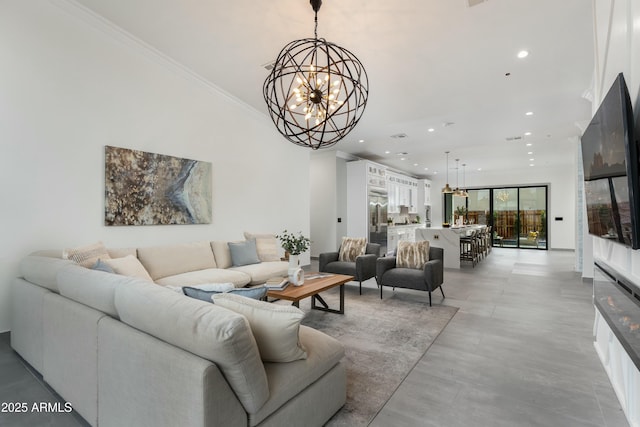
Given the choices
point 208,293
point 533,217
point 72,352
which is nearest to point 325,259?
point 208,293

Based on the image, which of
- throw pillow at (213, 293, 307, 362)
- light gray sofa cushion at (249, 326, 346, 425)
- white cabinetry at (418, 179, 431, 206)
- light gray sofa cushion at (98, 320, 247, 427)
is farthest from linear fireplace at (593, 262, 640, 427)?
white cabinetry at (418, 179, 431, 206)

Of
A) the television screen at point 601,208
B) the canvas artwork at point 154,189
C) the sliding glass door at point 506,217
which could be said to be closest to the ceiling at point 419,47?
the canvas artwork at point 154,189

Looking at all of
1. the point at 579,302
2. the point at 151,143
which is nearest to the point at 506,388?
the point at 579,302

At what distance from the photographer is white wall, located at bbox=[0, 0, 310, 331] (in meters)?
2.97

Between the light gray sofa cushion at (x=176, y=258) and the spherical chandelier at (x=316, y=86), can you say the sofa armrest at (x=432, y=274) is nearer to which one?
the spherical chandelier at (x=316, y=86)

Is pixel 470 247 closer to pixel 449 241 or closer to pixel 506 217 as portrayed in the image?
pixel 449 241

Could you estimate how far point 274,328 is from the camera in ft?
4.92

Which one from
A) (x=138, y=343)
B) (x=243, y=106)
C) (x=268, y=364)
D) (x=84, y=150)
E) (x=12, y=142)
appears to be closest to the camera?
(x=138, y=343)

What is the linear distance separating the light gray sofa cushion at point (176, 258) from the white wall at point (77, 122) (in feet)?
0.97

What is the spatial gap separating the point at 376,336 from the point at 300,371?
176 cm

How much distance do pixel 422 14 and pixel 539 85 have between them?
8.24 feet

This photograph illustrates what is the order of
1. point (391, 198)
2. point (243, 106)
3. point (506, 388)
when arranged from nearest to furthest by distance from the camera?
1. point (506, 388)
2. point (243, 106)
3. point (391, 198)

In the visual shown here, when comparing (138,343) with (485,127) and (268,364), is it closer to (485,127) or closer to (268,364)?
(268,364)

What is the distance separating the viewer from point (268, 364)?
1.62 meters
